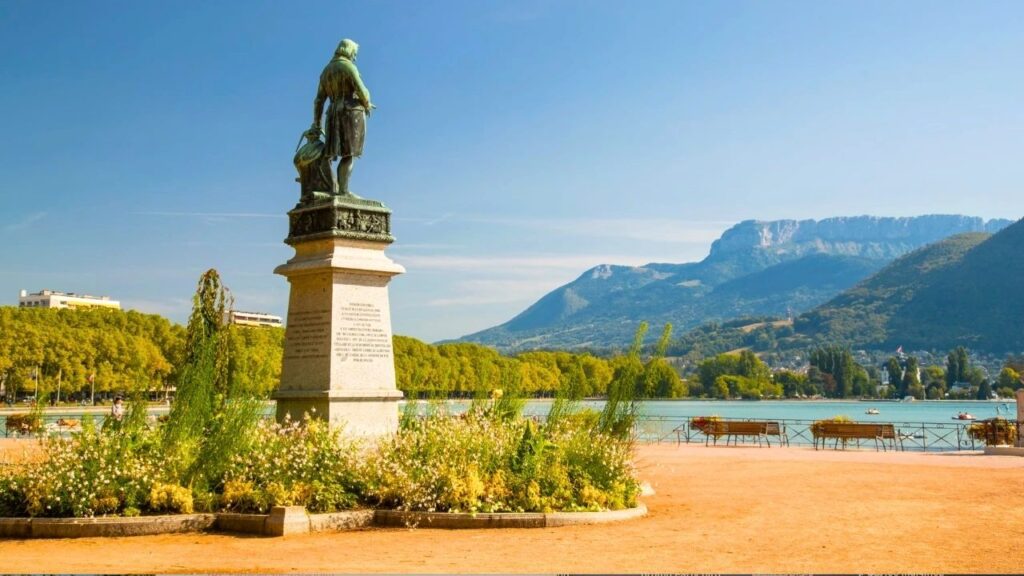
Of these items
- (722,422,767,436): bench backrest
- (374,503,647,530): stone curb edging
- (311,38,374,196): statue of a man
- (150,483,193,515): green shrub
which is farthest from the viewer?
(722,422,767,436): bench backrest

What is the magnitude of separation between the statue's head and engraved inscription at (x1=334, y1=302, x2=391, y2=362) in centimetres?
427

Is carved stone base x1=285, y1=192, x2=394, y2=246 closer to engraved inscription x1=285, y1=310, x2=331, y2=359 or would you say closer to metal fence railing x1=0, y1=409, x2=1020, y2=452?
engraved inscription x1=285, y1=310, x2=331, y2=359

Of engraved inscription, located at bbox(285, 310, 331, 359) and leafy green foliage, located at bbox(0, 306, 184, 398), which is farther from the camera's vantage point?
leafy green foliage, located at bbox(0, 306, 184, 398)

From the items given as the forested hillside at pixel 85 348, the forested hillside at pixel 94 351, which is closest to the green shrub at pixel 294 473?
the forested hillside at pixel 94 351

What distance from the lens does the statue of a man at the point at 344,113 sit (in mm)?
16031

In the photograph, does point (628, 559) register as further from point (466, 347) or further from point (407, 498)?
point (466, 347)

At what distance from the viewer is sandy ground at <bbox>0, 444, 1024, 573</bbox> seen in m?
9.64

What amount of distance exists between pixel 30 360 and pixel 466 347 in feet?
200

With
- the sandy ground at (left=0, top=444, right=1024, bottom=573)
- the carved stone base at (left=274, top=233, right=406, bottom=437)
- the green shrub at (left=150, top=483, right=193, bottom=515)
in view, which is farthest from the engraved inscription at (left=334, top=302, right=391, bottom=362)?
the sandy ground at (left=0, top=444, right=1024, bottom=573)

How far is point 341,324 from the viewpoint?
14.8 m

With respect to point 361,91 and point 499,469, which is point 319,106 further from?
point 499,469

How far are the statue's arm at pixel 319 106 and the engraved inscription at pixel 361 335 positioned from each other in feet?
11.3

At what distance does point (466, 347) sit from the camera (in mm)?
131250

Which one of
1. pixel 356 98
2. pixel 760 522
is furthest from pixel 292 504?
pixel 356 98
